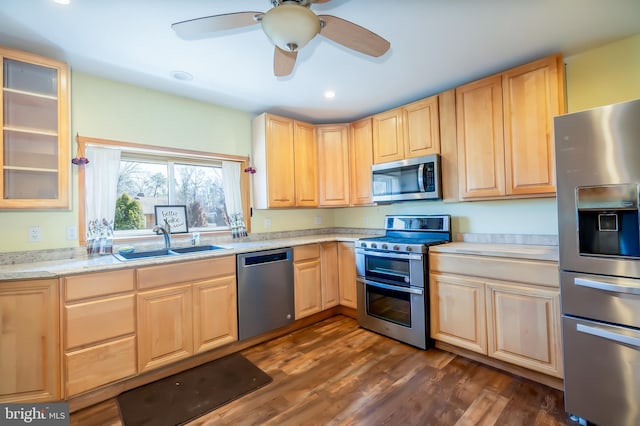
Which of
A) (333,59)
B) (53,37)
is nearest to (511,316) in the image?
(333,59)

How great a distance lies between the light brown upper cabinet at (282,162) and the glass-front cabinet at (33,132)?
167cm

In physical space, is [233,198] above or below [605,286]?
above

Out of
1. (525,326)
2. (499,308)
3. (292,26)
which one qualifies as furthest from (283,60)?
(525,326)

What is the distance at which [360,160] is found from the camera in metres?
3.51

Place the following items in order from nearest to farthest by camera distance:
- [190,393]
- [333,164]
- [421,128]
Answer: [190,393]
[421,128]
[333,164]

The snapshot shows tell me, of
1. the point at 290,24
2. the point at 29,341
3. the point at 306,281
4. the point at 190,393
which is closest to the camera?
the point at 290,24

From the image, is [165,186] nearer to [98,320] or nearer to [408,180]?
[98,320]

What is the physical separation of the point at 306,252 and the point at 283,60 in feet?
6.43

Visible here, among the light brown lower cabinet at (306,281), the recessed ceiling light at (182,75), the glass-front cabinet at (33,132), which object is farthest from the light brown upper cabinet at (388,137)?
the glass-front cabinet at (33,132)

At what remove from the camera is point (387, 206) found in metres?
3.59

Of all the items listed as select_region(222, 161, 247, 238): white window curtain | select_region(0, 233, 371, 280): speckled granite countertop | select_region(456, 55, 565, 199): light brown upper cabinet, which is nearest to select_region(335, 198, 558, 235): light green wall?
select_region(456, 55, 565, 199): light brown upper cabinet

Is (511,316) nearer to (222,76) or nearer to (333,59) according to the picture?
(333,59)

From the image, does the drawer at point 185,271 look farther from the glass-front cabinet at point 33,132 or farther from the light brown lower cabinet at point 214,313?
the glass-front cabinet at point 33,132

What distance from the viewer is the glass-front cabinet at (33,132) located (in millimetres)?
1956
